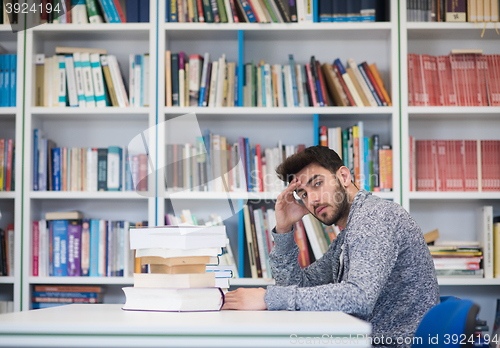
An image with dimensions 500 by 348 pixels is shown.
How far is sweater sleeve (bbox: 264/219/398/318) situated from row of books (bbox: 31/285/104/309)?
152 centimetres

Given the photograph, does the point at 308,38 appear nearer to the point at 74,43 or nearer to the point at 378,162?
the point at 378,162

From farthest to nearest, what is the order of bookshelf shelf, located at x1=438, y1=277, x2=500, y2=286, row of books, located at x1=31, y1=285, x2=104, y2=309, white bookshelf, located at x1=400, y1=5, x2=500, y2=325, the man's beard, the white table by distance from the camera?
white bookshelf, located at x1=400, y1=5, x2=500, y2=325 < row of books, located at x1=31, y1=285, x2=104, y2=309 < bookshelf shelf, located at x1=438, y1=277, x2=500, y2=286 < the man's beard < the white table

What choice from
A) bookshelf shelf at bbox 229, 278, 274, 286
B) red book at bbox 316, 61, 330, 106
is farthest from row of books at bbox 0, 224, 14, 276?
red book at bbox 316, 61, 330, 106

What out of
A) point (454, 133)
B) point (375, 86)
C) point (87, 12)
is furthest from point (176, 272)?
point (454, 133)

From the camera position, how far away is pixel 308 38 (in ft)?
8.59

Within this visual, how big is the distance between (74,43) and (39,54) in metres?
0.25

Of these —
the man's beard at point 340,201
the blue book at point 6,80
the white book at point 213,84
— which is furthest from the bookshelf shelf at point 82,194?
the man's beard at point 340,201

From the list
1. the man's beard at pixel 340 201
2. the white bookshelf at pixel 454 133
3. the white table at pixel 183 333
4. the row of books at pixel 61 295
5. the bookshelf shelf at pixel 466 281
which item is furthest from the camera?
the white bookshelf at pixel 454 133

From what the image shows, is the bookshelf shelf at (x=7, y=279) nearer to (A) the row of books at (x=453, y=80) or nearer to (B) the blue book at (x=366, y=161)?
(B) the blue book at (x=366, y=161)

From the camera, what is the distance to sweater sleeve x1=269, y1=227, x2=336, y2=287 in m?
1.70

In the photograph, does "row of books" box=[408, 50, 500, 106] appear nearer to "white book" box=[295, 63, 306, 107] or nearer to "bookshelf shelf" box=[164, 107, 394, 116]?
"bookshelf shelf" box=[164, 107, 394, 116]

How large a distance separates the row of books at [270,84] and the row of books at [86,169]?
→ 16.2 inches

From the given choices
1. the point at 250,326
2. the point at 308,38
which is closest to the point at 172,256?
the point at 250,326

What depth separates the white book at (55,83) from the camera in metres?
2.46
